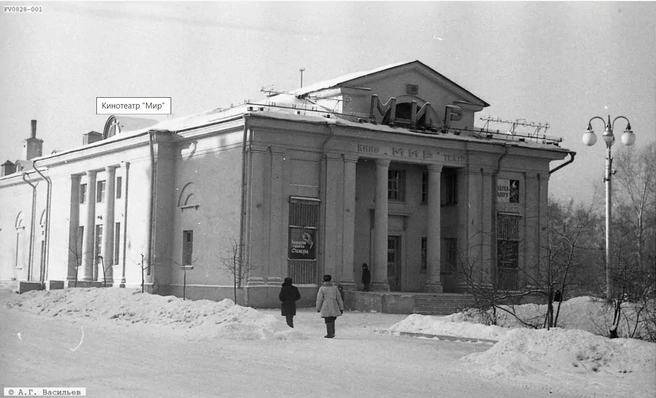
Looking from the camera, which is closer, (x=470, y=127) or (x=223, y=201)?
(x=223, y=201)

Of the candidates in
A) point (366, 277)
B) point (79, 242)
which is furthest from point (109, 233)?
point (366, 277)

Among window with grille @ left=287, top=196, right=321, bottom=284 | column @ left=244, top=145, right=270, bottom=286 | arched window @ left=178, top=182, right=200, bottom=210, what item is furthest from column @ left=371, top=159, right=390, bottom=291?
arched window @ left=178, top=182, right=200, bottom=210

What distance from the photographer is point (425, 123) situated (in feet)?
129

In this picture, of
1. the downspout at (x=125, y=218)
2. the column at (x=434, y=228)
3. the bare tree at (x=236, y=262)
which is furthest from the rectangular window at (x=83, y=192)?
the column at (x=434, y=228)

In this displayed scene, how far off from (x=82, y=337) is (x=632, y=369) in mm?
12071

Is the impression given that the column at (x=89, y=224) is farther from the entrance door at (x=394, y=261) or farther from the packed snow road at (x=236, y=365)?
the packed snow road at (x=236, y=365)

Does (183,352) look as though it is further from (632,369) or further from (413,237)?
(413,237)

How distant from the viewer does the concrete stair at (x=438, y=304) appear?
3297cm

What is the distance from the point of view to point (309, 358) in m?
17.5

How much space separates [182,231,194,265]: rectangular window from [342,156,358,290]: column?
6259mm

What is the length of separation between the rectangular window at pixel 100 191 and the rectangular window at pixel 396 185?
13.9 metres

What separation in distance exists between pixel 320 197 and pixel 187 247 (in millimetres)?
6003

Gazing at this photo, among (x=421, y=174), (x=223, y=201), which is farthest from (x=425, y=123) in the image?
(x=223, y=201)

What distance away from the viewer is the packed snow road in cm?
1306
